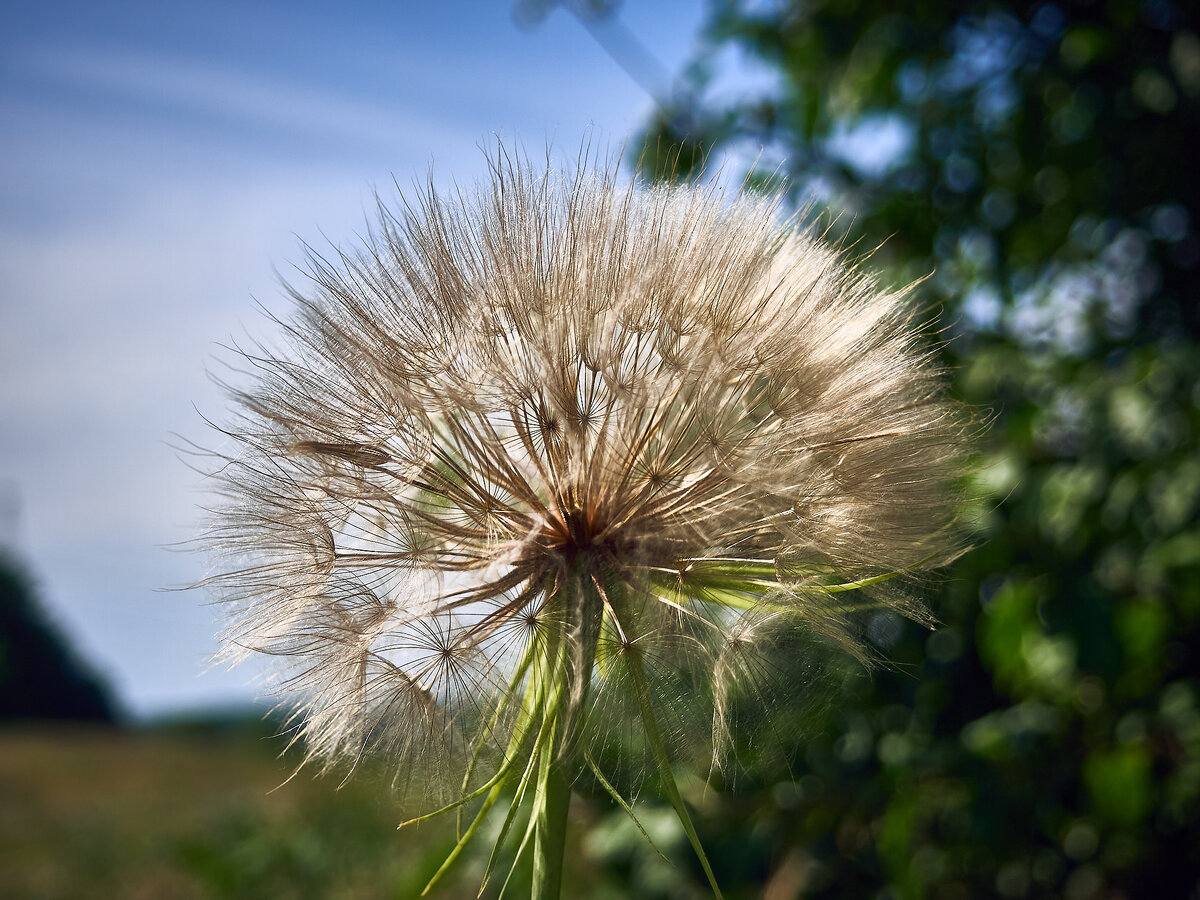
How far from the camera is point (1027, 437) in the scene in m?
2.60

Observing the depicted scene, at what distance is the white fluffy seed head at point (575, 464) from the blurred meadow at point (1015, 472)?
0.87ft

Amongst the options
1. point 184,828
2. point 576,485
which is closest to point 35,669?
point 184,828

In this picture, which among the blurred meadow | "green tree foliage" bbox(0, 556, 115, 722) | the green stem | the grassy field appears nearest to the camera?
the green stem

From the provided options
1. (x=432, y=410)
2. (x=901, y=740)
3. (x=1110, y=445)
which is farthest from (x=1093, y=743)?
(x=432, y=410)

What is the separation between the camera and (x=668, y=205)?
5.17 ft

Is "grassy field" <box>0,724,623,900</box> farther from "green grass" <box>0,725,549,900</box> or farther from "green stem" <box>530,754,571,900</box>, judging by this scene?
"green stem" <box>530,754,571,900</box>

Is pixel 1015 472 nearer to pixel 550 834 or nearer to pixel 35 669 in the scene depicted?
pixel 550 834

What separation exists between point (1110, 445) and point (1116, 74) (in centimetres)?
151

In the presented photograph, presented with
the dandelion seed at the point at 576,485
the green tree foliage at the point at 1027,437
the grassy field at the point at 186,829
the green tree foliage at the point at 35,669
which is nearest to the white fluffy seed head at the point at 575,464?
the dandelion seed at the point at 576,485

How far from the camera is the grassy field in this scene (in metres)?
5.55

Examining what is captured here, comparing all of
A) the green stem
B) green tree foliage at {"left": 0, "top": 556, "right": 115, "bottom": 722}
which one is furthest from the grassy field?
the green stem

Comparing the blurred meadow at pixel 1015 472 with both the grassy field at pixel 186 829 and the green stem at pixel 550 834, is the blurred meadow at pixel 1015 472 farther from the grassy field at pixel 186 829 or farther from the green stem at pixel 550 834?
the grassy field at pixel 186 829

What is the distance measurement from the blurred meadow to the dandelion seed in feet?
0.93

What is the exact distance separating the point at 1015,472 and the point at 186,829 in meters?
6.36
